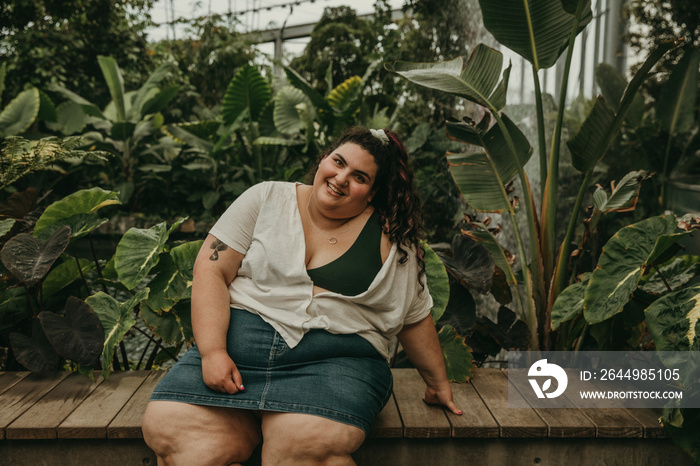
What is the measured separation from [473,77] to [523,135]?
1.03ft

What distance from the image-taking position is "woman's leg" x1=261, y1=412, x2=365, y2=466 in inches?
56.7

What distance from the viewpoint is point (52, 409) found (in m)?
1.84

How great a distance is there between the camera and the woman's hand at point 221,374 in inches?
59.6

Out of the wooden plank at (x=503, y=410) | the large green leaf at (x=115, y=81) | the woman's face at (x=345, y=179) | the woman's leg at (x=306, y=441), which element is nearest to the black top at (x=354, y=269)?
the woman's face at (x=345, y=179)

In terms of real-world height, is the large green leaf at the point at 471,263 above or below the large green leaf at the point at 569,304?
above

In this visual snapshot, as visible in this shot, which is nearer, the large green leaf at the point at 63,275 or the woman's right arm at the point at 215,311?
the woman's right arm at the point at 215,311

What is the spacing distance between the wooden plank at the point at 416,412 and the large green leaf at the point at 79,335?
1087mm

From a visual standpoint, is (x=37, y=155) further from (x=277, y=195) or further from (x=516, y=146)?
(x=516, y=146)

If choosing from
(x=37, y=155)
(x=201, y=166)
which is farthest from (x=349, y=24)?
(x=37, y=155)

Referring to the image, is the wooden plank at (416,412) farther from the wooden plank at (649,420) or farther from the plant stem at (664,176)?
the plant stem at (664,176)

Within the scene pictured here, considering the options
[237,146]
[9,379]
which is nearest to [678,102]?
[9,379]

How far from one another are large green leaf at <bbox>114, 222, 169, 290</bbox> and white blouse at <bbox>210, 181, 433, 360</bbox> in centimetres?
58

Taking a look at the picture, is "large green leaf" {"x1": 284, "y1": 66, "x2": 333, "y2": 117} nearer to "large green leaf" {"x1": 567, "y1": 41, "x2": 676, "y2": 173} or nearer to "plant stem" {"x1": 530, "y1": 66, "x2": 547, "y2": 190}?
"plant stem" {"x1": 530, "y1": 66, "x2": 547, "y2": 190}

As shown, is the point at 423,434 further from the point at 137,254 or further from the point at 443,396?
the point at 137,254
